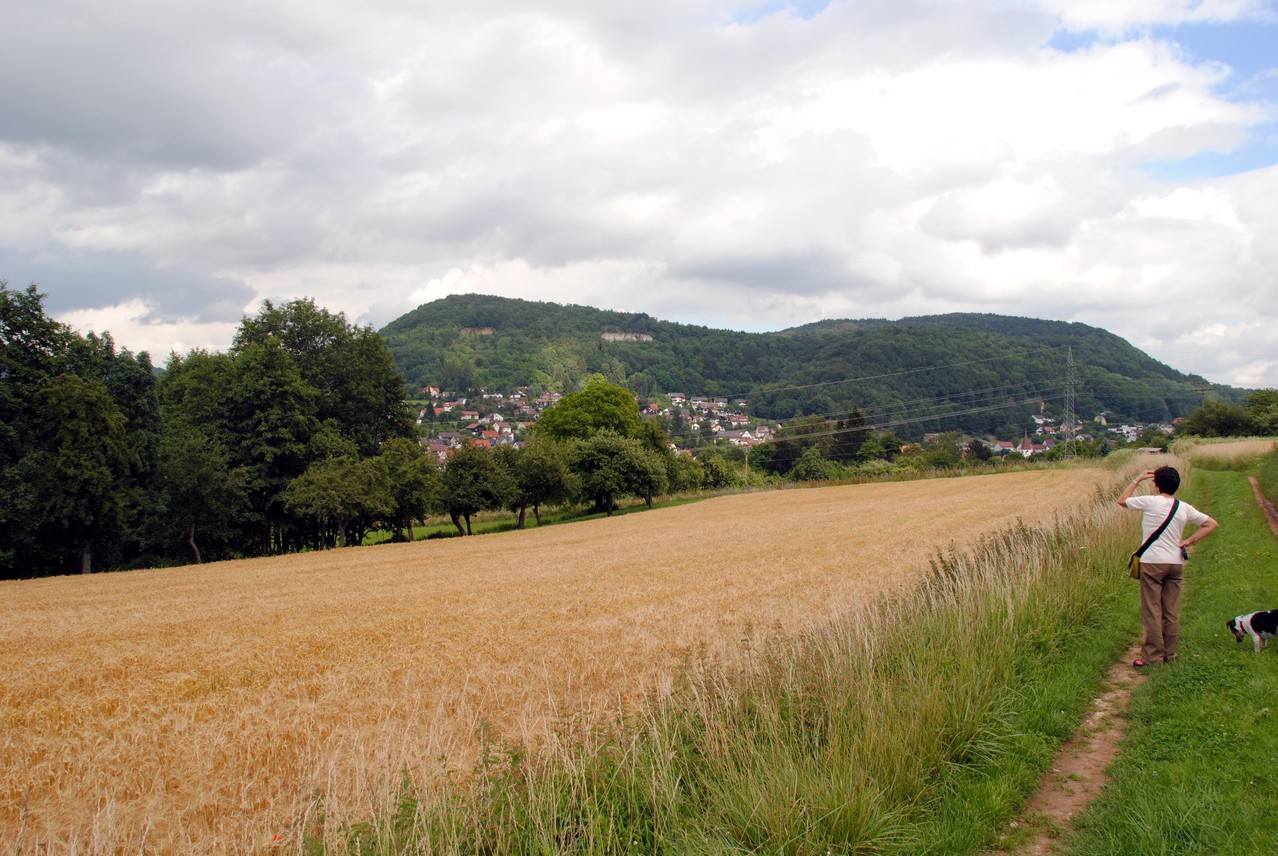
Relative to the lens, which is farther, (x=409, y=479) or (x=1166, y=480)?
(x=409, y=479)

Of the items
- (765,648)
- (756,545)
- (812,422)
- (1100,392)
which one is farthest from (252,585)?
(1100,392)

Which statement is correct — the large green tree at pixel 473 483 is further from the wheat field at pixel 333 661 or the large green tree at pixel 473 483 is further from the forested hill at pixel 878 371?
the forested hill at pixel 878 371

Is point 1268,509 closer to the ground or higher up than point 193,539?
higher up

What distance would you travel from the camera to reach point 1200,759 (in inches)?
225

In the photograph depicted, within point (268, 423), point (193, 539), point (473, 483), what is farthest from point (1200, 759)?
point (473, 483)

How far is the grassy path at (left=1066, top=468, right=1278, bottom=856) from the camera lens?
466 cm

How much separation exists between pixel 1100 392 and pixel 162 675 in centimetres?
14688

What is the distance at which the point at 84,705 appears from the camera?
33.3 ft

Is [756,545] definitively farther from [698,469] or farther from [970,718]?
[698,469]

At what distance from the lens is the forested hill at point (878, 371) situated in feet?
412

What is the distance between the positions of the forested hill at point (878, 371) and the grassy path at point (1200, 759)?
10754 cm

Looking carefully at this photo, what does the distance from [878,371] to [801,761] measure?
14518 centimetres

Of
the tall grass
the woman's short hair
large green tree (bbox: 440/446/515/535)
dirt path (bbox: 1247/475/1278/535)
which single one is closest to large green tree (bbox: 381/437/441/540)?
large green tree (bbox: 440/446/515/535)

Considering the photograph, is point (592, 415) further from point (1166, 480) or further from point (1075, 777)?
point (1075, 777)
